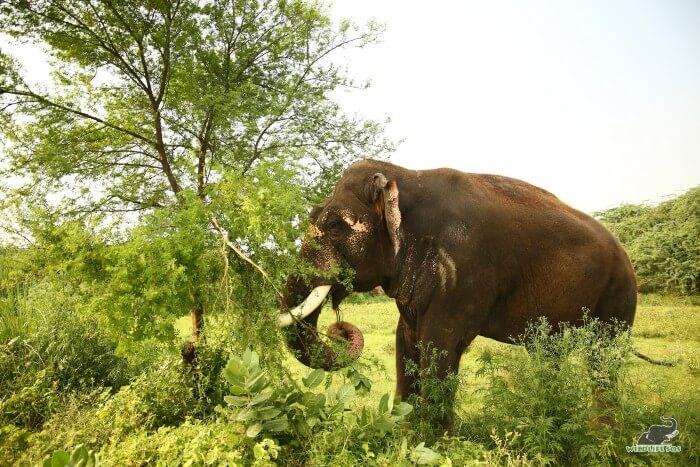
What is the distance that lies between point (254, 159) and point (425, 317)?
10.1 ft

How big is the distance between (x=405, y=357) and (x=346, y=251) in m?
1.63

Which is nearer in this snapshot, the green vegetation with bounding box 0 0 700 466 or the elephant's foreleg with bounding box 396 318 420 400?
the green vegetation with bounding box 0 0 700 466

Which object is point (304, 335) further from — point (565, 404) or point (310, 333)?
point (565, 404)

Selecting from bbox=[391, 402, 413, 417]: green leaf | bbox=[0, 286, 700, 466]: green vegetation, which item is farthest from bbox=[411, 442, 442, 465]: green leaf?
bbox=[391, 402, 413, 417]: green leaf

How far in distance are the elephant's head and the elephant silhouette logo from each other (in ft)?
8.15

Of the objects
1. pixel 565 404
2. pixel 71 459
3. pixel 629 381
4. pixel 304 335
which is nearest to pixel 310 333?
pixel 304 335

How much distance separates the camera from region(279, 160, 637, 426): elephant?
4.86 metres

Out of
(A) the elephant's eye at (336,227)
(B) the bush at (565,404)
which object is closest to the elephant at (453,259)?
(A) the elephant's eye at (336,227)

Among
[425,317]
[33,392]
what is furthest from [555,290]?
[33,392]

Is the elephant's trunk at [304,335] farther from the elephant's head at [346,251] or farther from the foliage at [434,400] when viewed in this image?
the foliage at [434,400]

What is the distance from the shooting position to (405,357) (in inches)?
226

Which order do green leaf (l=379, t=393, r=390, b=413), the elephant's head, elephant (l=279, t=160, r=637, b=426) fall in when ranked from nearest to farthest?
green leaf (l=379, t=393, r=390, b=413) → the elephant's head → elephant (l=279, t=160, r=637, b=426)

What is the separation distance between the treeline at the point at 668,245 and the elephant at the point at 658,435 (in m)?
15.9

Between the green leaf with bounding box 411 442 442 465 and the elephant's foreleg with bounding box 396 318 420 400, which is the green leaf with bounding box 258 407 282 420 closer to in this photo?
the green leaf with bounding box 411 442 442 465
